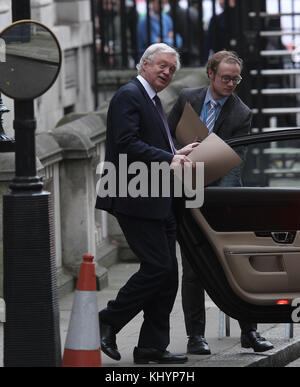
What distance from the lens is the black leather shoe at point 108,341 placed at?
28.2 feet

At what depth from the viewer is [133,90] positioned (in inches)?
327

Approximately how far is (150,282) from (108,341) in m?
0.51

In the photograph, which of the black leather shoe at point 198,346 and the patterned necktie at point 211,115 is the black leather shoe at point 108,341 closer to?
the black leather shoe at point 198,346

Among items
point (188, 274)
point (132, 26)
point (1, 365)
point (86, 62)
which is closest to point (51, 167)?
point (188, 274)

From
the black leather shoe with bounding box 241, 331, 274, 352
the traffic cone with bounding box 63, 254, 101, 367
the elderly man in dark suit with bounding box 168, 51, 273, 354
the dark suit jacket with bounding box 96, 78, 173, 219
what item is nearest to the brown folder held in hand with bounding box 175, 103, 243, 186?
the dark suit jacket with bounding box 96, 78, 173, 219

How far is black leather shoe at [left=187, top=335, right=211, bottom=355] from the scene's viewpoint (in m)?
8.95

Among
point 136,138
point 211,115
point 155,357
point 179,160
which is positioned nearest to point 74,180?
point 211,115

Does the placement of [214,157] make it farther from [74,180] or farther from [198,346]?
[74,180]

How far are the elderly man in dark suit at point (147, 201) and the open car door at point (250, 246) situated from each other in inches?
11.4

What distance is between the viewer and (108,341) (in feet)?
28.2

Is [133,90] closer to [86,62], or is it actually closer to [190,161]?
[190,161]

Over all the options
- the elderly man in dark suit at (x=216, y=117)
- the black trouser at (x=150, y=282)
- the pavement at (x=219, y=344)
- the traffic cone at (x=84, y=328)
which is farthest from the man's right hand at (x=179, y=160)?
the pavement at (x=219, y=344)
